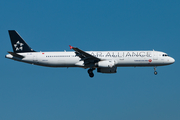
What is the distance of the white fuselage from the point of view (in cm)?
5619

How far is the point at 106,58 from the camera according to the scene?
188 feet

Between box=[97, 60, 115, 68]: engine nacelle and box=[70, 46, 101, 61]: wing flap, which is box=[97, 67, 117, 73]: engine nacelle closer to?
box=[97, 60, 115, 68]: engine nacelle

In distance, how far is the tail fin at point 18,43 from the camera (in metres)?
60.8

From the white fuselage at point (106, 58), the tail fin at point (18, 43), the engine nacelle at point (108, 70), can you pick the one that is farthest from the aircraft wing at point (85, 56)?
the tail fin at point (18, 43)

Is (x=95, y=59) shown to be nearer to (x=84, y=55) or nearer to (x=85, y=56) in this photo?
(x=85, y=56)

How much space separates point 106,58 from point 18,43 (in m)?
17.6

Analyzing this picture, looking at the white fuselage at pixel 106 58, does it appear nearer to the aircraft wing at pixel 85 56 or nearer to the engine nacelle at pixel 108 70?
the aircraft wing at pixel 85 56

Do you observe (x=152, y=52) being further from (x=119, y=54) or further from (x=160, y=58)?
(x=119, y=54)

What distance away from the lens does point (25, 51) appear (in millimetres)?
60562

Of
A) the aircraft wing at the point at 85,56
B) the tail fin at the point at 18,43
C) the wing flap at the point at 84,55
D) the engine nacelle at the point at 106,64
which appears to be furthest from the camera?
the tail fin at the point at 18,43

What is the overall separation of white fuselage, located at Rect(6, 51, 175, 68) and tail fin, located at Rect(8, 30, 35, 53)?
1531 millimetres

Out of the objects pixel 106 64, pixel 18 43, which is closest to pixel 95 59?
pixel 106 64

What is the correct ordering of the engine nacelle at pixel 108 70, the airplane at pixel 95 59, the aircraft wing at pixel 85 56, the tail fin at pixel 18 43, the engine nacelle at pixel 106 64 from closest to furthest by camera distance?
the aircraft wing at pixel 85 56, the engine nacelle at pixel 106 64, the airplane at pixel 95 59, the engine nacelle at pixel 108 70, the tail fin at pixel 18 43

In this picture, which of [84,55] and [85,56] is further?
[85,56]
